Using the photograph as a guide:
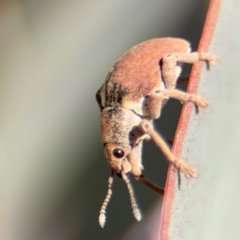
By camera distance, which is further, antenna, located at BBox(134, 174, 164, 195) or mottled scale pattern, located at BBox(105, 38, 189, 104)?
mottled scale pattern, located at BBox(105, 38, 189, 104)

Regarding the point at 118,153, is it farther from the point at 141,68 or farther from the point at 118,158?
the point at 141,68

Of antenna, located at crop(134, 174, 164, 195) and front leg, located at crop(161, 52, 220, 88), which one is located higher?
front leg, located at crop(161, 52, 220, 88)

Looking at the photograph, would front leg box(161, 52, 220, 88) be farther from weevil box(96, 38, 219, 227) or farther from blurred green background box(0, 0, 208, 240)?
blurred green background box(0, 0, 208, 240)

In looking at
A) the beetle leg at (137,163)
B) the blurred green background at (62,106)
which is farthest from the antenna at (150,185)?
the blurred green background at (62,106)

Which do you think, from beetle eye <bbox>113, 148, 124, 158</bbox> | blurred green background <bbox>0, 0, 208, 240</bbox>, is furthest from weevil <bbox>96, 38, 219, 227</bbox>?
blurred green background <bbox>0, 0, 208, 240</bbox>

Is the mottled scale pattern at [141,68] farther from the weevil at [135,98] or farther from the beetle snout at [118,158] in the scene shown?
the beetle snout at [118,158]

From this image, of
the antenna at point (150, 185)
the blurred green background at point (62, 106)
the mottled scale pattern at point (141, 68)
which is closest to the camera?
the antenna at point (150, 185)

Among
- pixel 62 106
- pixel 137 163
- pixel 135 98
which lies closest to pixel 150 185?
pixel 137 163
